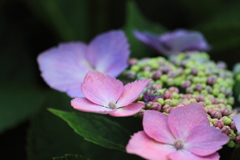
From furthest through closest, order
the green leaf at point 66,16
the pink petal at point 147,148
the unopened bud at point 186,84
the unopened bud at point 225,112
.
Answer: the green leaf at point 66,16 → the unopened bud at point 186,84 → the unopened bud at point 225,112 → the pink petal at point 147,148

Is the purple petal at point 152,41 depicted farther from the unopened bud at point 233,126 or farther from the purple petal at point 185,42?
the unopened bud at point 233,126

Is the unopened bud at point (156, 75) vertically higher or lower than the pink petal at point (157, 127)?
higher

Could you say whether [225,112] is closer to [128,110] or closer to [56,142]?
[128,110]

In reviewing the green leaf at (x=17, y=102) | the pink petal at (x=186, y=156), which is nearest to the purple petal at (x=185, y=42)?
the green leaf at (x=17, y=102)

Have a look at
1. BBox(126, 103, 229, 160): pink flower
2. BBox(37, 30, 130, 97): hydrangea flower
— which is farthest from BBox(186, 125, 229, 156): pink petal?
BBox(37, 30, 130, 97): hydrangea flower

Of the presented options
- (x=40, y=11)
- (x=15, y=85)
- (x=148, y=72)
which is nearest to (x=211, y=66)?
(x=148, y=72)

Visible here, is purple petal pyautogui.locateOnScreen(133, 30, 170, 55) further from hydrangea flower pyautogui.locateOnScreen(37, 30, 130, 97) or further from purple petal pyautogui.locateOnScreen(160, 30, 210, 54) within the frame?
hydrangea flower pyautogui.locateOnScreen(37, 30, 130, 97)
